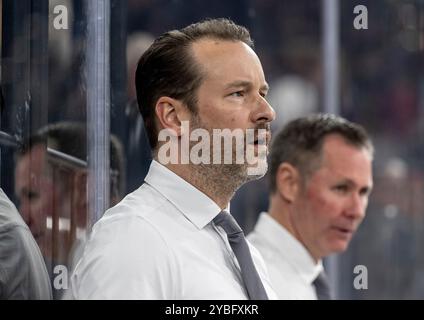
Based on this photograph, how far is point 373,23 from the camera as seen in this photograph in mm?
2455

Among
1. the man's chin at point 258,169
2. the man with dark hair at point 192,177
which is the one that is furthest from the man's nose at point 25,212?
the man's chin at point 258,169

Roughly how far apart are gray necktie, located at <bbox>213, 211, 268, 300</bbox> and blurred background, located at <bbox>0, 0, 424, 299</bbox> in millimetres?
190

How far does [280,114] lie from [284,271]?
61 cm

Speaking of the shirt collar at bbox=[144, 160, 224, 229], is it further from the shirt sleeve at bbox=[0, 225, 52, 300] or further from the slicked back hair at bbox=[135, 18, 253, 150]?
the shirt sleeve at bbox=[0, 225, 52, 300]

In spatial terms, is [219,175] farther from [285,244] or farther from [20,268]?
[285,244]

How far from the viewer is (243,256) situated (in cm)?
97

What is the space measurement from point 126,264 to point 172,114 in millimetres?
230

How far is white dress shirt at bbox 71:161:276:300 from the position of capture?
86 centimetres

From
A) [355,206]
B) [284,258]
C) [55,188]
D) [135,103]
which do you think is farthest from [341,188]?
[55,188]

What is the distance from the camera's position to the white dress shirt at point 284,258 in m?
1.44

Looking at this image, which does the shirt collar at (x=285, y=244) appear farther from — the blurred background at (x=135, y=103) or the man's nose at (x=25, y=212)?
the man's nose at (x=25, y=212)

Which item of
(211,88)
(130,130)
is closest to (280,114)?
(130,130)

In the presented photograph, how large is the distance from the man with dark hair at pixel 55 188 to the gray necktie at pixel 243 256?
8.2 inches
